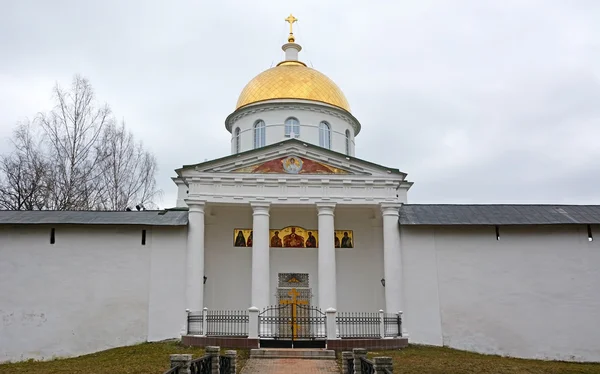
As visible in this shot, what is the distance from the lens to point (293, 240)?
20406mm

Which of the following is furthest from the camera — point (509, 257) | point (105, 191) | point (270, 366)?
point (105, 191)

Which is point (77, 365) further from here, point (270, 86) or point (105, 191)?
point (105, 191)

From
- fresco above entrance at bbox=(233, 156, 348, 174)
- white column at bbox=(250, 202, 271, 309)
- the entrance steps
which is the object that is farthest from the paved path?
fresco above entrance at bbox=(233, 156, 348, 174)

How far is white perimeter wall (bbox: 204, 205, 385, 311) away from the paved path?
18.1ft

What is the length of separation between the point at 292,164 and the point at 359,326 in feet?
18.2

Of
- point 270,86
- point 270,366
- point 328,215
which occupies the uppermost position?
point 270,86

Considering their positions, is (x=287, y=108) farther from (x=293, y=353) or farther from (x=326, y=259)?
(x=293, y=353)

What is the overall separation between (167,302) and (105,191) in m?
11.4

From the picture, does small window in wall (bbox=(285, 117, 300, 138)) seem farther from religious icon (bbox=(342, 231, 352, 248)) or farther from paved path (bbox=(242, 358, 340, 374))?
paved path (bbox=(242, 358, 340, 374))

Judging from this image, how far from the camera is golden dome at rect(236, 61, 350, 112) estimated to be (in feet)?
76.0

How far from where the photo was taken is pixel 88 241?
18.5m

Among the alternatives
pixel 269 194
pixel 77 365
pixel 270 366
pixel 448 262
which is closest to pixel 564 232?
pixel 448 262

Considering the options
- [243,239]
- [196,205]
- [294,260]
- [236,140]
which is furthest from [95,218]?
[236,140]

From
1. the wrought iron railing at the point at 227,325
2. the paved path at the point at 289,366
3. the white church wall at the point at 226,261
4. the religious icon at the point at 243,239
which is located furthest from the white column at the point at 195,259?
the paved path at the point at 289,366
